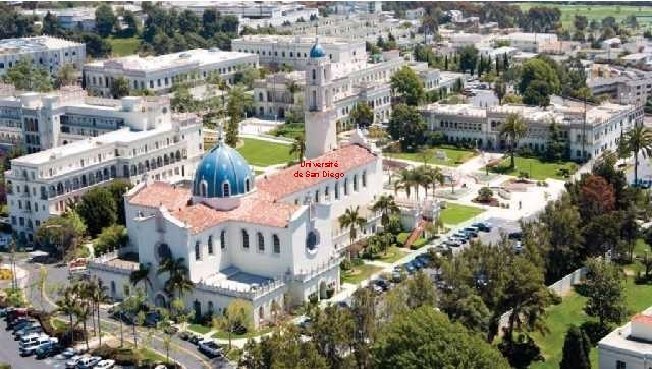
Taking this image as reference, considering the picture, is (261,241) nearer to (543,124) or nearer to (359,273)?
(359,273)

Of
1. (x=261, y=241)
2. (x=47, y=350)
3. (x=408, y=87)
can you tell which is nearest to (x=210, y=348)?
(x=47, y=350)

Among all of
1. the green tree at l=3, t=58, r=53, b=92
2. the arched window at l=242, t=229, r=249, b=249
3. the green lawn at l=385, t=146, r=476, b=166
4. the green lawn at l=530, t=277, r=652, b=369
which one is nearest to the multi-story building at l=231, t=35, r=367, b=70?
the green tree at l=3, t=58, r=53, b=92

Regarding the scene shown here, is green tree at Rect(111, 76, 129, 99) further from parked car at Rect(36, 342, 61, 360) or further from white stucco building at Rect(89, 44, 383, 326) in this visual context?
parked car at Rect(36, 342, 61, 360)

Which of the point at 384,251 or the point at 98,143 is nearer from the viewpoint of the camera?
the point at 384,251

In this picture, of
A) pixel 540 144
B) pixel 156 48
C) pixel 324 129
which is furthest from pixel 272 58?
pixel 324 129

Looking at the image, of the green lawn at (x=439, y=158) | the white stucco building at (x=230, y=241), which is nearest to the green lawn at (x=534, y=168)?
the green lawn at (x=439, y=158)

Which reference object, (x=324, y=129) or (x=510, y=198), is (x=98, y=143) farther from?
(x=510, y=198)

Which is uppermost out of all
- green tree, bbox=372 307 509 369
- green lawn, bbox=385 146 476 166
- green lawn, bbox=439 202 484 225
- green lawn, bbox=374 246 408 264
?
green tree, bbox=372 307 509 369
